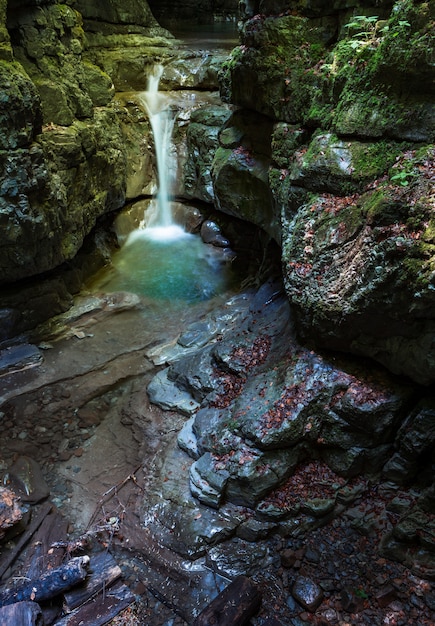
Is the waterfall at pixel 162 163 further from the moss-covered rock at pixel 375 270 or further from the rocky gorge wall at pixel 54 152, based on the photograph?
the moss-covered rock at pixel 375 270

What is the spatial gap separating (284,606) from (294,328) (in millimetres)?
4258

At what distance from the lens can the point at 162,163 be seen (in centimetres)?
1483

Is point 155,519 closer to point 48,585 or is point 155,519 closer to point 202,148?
point 48,585

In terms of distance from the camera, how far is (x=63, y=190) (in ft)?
33.2

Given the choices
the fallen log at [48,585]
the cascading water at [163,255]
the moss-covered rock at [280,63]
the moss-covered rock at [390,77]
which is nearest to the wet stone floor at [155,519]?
the fallen log at [48,585]

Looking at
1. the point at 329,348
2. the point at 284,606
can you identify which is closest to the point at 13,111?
the point at 329,348

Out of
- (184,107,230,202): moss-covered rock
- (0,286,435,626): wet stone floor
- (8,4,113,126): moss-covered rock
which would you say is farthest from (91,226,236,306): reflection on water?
(8,4,113,126): moss-covered rock

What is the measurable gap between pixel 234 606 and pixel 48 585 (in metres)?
2.42

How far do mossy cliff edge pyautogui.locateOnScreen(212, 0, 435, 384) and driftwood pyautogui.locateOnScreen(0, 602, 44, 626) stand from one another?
210 inches

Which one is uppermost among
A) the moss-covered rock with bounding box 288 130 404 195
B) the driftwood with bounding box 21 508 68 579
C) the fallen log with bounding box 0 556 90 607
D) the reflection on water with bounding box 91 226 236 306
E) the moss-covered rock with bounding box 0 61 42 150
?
the moss-covered rock with bounding box 0 61 42 150

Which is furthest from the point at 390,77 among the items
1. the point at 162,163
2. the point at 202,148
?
the point at 162,163

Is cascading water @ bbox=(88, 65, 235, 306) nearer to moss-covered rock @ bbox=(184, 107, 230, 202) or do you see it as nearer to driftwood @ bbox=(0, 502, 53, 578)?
moss-covered rock @ bbox=(184, 107, 230, 202)

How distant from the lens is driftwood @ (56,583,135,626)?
5.19 m

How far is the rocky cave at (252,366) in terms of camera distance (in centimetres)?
546
